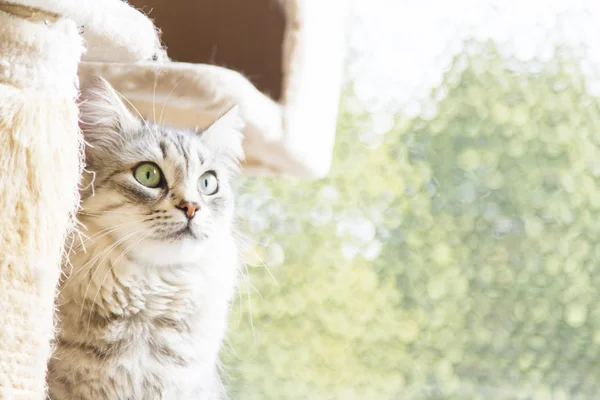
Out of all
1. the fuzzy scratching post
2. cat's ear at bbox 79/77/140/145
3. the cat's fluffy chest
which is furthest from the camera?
cat's ear at bbox 79/77/140/145

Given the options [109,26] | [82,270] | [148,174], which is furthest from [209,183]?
[109,26]

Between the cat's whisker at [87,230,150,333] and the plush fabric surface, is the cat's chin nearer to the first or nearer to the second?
the cat's whisker at [87,230,150,333]

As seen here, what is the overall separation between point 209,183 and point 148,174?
0.38ft

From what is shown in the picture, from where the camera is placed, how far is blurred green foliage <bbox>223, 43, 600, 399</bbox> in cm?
215

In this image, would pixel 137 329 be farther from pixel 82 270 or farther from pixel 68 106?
pixel 68 106

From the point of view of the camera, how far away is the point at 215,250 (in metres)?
1.14

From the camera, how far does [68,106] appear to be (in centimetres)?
76

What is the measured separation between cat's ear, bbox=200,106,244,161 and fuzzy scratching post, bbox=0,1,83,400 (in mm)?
425

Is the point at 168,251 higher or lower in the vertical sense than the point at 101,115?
lower

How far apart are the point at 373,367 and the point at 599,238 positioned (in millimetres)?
840

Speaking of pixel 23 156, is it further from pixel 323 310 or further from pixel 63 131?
pixel 323 310

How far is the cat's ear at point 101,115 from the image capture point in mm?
1078

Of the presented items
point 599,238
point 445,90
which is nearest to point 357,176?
point 445,90

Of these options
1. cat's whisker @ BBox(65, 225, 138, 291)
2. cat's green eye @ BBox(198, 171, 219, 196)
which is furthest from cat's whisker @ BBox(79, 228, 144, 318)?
cat's green eye @ BBox(198, 171, 219, 196)
